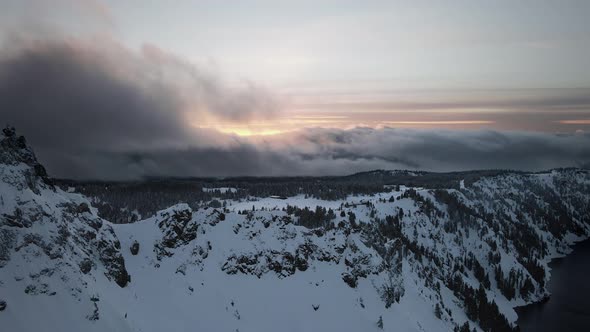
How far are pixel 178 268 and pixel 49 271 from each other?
28.4m

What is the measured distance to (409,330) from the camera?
8469cm

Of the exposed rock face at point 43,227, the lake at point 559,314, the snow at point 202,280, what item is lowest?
the lake at point 559,314

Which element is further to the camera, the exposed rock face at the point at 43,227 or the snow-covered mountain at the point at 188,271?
the exposed rock face at the point at 43,227

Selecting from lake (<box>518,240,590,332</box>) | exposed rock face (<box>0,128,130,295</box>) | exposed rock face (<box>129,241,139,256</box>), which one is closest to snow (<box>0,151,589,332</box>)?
exposed rock face (<box>0,128,130,295</box>)

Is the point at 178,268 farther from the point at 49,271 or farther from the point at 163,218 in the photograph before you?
the point at 49,271

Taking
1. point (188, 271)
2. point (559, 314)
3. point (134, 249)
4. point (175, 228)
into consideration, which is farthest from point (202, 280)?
point (559, 314)

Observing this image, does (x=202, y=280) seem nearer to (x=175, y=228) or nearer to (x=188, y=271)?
(x=188, y=271)

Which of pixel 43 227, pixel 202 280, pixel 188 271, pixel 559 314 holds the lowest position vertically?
pixel 559 314

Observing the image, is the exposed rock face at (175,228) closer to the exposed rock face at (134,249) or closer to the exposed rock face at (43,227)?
the exposed rock face at (134,249)

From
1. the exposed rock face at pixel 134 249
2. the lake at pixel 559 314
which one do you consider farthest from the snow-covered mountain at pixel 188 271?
the lake at pixel 559 314

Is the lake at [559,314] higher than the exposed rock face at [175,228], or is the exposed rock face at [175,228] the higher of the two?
the exposed rock face at [175,228]

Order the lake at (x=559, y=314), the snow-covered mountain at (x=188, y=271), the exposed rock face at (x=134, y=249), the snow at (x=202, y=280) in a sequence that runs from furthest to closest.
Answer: the lake at (x=559, y=314) < the exposed rock face at (x=134, y=249) < the snow-covered mountain at (x=188, y=271) < the snow at (x=202, y=280)

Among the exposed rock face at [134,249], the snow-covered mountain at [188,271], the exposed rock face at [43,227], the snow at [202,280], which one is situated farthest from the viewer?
the exposed rock face at [134,249]

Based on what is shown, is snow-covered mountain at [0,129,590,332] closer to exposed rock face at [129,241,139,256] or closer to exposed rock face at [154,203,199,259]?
exposed rock face at [154,203,199,259]
